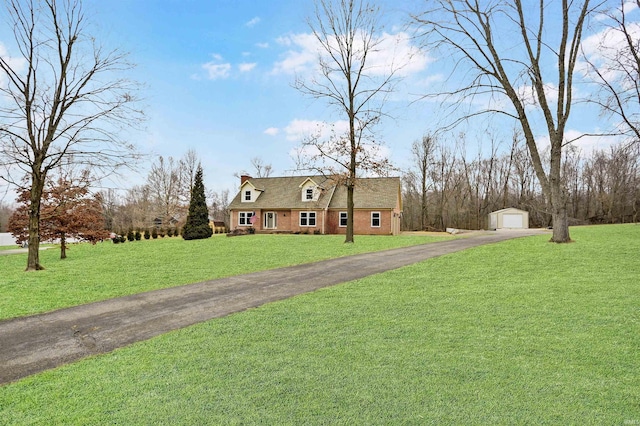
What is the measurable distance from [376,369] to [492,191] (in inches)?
1933

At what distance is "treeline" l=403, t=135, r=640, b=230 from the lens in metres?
43.2

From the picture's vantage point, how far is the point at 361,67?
20.9m

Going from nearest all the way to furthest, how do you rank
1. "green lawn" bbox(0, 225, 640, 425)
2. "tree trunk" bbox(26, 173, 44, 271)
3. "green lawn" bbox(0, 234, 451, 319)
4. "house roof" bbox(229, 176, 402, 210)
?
"green lawn" bbox(0, 225, 640, 425)
"green lawn" bbox(0, 234, 451, 319)
"tree trunk" bbox(26, 173, 44, 271)
"house roof" bbox(229, 176, 402, 210)

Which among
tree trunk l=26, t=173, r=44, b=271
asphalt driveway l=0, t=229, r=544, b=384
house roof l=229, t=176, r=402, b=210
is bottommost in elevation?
asphalt driveway l=0, t=229, r=544, b=384

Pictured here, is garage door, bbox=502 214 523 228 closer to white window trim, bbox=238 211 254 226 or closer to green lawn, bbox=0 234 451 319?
white window trim, bbox=238 211 254 226

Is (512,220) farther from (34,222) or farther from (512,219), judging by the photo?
(34,222)

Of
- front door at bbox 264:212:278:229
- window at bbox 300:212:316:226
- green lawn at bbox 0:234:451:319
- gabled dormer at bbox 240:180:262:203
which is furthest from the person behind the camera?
gabled dormer at bbox 240:180:262:203

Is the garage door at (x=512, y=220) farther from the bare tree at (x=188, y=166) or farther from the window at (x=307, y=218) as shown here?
the bare tree at (x=188, y=166)

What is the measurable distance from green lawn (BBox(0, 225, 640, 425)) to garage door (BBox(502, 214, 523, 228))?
3507 centimetres

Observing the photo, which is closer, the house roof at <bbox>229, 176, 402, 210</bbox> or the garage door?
the house roof at <bbox>229, 176, 402, 210</bbox>

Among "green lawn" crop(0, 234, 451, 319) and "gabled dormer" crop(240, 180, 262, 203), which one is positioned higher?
"gabled dormer" crop(240, 180, 262, 203)

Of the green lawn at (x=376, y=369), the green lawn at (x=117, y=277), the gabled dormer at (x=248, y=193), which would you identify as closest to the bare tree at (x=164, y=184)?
the gabled dormer at (x=248, y=193)

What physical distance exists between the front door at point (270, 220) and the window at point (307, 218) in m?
3.03

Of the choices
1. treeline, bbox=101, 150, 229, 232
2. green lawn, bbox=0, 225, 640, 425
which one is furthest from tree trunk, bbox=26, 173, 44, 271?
treeline, bbox=101, 150, 229, 232
